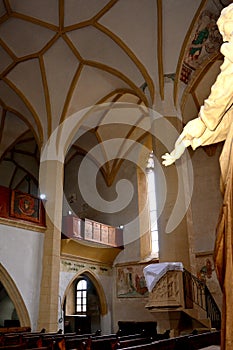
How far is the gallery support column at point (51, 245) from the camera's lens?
1162 centimetres

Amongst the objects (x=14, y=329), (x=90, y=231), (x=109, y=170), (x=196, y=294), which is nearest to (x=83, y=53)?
(x=109, y=170)

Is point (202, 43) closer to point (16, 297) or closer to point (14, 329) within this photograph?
point (16, 297)

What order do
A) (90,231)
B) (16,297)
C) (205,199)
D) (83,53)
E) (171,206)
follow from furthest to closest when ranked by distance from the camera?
(205,199) < (90,231) < (83,53) < (16,297) < (171,206)

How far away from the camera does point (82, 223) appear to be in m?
14.5

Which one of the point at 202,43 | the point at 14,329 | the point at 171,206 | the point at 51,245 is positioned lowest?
the point at 14,329

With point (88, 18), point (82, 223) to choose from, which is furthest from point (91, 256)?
point (88, 18)

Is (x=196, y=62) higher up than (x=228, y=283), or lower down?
higher up

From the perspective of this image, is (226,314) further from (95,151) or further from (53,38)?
(95,151)

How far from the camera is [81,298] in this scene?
17.9m

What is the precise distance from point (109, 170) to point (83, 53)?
6160 millimetres

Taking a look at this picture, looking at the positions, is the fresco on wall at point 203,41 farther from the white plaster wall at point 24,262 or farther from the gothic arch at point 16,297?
the gothic arch at point 16,297

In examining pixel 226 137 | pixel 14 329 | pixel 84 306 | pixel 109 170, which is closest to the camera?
pixel 226 137

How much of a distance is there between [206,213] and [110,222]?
14.9 ft

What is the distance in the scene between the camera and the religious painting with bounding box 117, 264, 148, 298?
15341 mm
